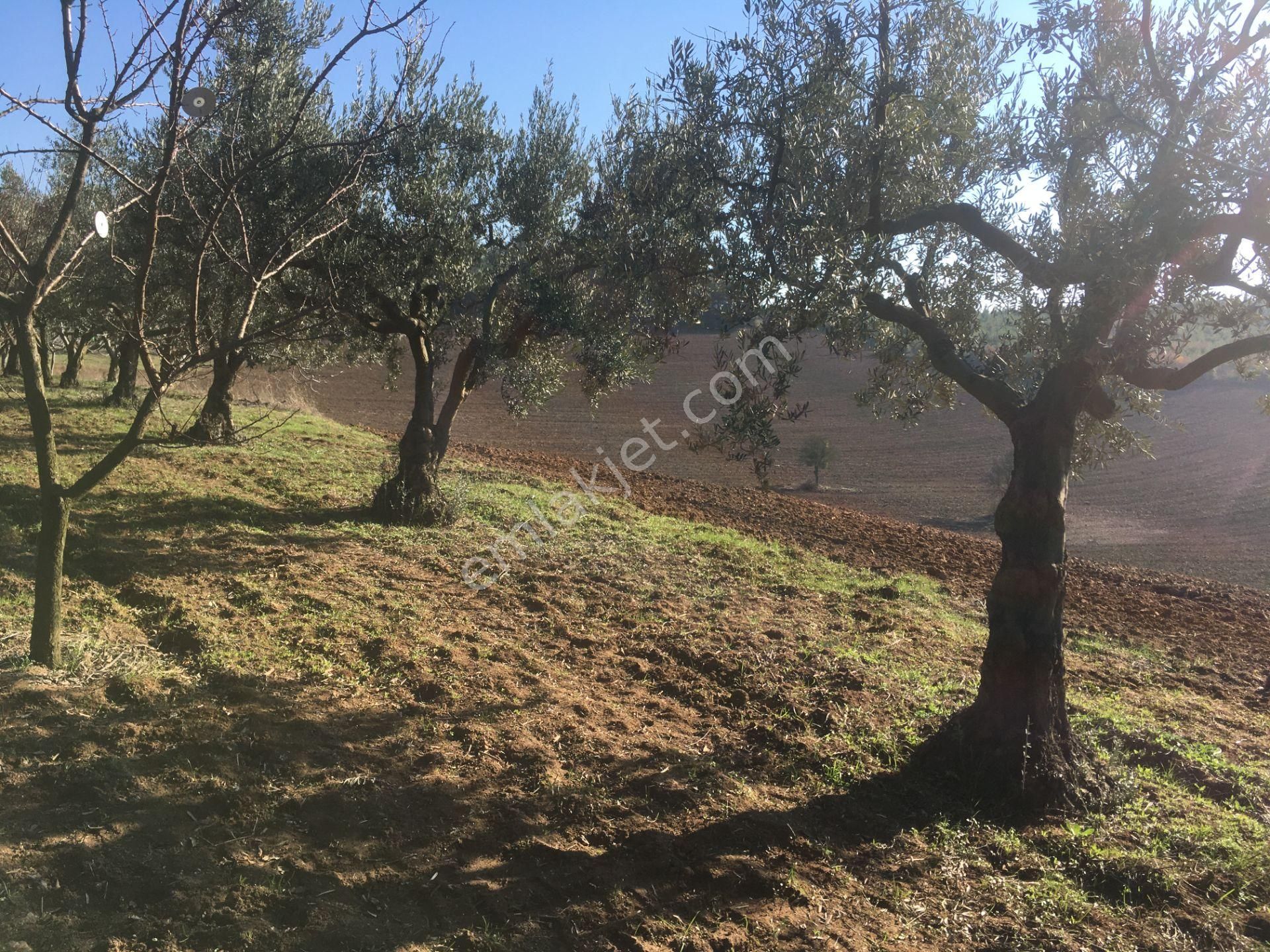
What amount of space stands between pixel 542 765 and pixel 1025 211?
5222 millimetres

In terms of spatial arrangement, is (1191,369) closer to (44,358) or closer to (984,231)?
(984,231)

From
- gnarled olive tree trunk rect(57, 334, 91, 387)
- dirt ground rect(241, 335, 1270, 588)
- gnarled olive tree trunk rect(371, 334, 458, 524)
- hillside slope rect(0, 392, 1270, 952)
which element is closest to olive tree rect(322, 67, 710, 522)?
gnarled olive tree trunk rect(371, 334, 458, 524)

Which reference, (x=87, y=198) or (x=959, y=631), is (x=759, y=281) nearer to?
(x=959, y=631)

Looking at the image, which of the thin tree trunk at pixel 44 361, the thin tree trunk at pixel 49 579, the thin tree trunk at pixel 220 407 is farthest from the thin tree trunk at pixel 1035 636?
the thin tree trunk at pixel 44 361

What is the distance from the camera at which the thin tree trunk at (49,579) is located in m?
5.03

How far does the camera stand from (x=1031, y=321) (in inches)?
209

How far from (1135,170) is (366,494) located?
1037cm

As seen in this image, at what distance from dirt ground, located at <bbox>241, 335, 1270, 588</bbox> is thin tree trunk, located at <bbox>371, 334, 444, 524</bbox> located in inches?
232

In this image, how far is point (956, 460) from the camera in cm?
2959

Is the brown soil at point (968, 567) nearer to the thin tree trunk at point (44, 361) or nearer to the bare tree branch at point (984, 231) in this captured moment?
the bare tree branch at point (984, 231)

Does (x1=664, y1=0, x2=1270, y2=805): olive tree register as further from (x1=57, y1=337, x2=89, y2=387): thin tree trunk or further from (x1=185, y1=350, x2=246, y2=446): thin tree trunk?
(x1=57, y1=337, x2=89, y2=387): thin tree trunk

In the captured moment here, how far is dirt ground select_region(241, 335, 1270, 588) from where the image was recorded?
2038 cm

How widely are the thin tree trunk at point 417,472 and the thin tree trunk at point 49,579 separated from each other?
5.89 metres

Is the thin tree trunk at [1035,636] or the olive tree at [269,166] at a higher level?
the olive tree at [269,166]
